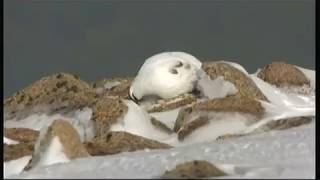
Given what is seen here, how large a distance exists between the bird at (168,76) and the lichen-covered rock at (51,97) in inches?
39.7

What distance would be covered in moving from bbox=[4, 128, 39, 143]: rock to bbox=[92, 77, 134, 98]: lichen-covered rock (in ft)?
11.2

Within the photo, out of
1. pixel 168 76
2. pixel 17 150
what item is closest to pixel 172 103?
pixel 168 76

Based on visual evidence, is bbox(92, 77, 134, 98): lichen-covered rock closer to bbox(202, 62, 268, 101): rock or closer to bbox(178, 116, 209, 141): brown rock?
bbox(202, 62, 268, 101): rock

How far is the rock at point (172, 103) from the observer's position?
1478cm

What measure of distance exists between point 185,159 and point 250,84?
5.43 m

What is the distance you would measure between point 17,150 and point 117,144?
4.36ft

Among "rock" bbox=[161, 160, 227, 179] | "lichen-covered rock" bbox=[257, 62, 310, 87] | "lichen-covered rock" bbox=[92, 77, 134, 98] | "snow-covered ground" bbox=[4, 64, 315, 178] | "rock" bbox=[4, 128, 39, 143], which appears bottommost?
"lichen-covered rock" bbox=[92, 77, 134, 98]

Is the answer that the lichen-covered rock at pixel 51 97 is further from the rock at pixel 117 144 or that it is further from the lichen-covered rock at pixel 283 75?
the rock at pixel 117 144

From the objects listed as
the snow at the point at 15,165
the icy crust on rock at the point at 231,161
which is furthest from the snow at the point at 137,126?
the icy crust on rock at the point at 231,161

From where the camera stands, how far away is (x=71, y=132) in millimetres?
9648

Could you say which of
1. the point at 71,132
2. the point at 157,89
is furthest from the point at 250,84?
→ the point at 71,132

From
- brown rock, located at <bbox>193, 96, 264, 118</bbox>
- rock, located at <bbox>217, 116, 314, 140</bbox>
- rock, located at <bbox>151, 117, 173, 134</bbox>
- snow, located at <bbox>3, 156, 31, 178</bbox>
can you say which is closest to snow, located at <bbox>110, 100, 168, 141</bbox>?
rock, located at <bbox>151, 117, 173, 134</bbox>

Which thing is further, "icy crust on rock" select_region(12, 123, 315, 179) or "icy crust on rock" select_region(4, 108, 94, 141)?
"icy crust on rock" select_region(4, 108, 94, 141)

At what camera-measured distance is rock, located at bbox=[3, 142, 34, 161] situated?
11.0 m
